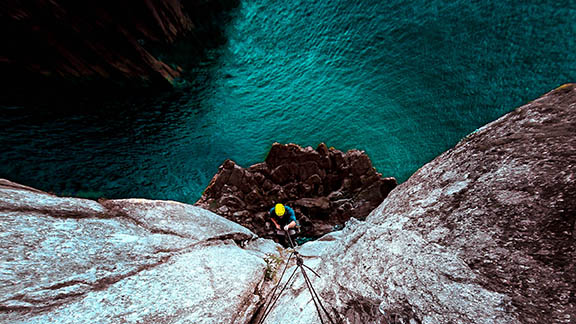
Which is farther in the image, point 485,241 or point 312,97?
point 312,97

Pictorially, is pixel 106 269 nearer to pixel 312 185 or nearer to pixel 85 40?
pixel 312 185

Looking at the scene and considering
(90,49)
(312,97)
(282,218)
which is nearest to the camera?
(282,218)

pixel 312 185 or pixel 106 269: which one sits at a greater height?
pixel 312 185

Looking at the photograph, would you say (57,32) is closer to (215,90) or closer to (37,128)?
(37,128)

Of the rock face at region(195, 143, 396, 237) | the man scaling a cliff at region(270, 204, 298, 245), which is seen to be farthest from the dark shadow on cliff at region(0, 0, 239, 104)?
the man scaling a cliff at region(270, 204, 298, 245)

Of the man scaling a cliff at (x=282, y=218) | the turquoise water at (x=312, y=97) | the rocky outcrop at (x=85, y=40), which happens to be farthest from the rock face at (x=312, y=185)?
the turquoise water at (x=312, y=97)

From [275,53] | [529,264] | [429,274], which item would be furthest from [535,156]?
[275,53]

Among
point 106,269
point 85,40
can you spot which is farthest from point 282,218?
point 85,40
